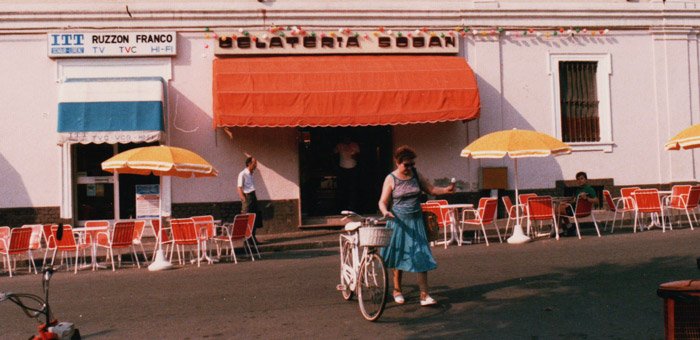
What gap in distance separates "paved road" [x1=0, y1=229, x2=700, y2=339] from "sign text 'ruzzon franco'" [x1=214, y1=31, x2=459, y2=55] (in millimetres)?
6243

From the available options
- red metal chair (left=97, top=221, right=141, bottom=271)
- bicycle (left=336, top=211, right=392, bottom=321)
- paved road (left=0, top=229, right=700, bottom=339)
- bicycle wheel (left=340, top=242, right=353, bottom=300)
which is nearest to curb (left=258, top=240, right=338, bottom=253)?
paved road (left=0, top=229, right=700, bottom=339)

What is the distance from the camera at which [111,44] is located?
16312 millimetres

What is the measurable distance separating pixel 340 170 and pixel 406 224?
10.1 meters

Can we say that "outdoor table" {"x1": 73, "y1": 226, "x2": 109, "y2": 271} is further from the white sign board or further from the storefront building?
the white sign board

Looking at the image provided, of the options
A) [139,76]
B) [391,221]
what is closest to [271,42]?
[139,76]

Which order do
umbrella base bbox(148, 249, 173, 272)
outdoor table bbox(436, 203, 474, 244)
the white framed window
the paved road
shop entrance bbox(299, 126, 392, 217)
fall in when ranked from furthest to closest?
the white framed window
shop entrance bbox(299, 126, 392, 217)
outdoor table bbox(436, 203, 474, 244)
umbrella base bbox(148, 249, 173, 272)
the paved road

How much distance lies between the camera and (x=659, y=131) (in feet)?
61.0

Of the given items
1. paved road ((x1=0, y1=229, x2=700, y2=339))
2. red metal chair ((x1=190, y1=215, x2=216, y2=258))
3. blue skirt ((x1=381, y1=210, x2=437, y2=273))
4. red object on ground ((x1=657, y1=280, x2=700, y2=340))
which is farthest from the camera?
red metal chair ((x1=190, y1=215, x2=216, y2=258))

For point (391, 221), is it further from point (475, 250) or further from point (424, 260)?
point (475, 250)

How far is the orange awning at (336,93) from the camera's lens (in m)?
15.6

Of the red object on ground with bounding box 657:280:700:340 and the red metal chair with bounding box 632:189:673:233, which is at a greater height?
the red metal chair with bounding box 632:189:673:233

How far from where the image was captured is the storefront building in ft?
52.3

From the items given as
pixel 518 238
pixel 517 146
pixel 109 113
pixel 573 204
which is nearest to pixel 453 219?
pixel 518 238

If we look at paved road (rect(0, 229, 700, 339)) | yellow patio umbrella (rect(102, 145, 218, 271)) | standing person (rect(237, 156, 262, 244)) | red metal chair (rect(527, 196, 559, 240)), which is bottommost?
paved road (rect(0, 229, 700, 339))
